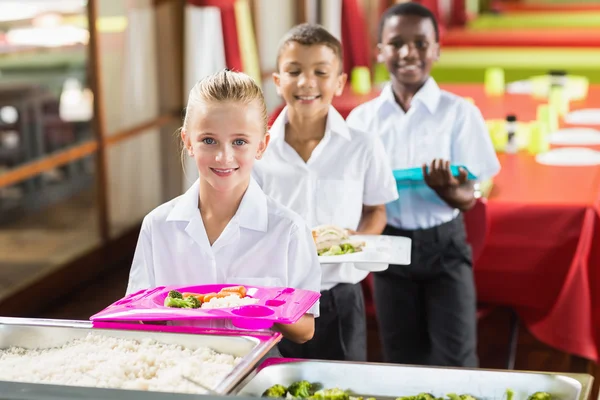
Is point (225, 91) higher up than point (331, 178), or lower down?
higher up

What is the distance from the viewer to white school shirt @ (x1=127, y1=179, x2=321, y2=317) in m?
1.59

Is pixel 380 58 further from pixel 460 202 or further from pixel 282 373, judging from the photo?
pixel 282 373

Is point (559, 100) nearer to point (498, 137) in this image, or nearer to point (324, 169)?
point (498, 137)

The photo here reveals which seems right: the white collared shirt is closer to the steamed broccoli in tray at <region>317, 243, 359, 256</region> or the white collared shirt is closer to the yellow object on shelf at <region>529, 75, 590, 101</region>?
the steamed broccoli in tray at <region>317, 243, 359, 256</region>

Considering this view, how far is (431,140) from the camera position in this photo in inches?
96.3

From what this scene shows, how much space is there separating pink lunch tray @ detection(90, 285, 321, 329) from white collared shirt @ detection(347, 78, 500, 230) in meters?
1.05

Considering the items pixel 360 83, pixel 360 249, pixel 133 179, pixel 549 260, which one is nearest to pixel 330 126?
pixel 360 249

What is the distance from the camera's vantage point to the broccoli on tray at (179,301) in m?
1.39

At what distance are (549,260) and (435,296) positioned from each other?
580mm

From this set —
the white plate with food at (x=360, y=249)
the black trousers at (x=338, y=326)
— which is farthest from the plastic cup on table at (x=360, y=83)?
the white plate with food at (x=360, y=249)

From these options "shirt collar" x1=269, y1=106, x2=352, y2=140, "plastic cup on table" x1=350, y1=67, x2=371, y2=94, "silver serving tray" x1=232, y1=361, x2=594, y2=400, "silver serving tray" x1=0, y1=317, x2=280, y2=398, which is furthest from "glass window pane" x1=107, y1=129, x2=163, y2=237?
"silver serving tray" x1=232, y1=361, x2=594, y2=400

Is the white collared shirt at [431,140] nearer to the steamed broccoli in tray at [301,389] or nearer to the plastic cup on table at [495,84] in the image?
the steamed broccoli in tray at [301,389]

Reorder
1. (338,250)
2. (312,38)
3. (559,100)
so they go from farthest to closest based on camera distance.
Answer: (559,100) < (312,38) < (338,250)

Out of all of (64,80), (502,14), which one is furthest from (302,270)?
(502,14)
